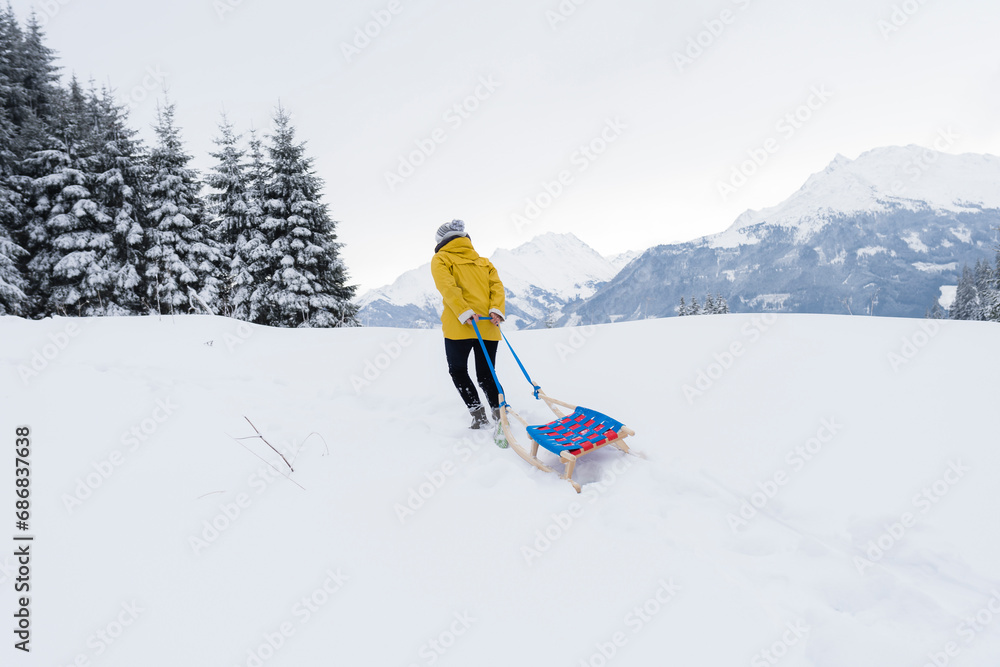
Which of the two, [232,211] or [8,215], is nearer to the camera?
[8,215]

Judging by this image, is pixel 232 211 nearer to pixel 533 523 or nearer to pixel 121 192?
pixel 121 192

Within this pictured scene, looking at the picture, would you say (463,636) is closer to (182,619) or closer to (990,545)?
(182,619)

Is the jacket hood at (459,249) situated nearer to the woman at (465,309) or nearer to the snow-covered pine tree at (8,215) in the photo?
the woman at (465,309)

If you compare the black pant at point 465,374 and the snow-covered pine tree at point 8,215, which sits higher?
the snow-covered pine tree at point 8,215

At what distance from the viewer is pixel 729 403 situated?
4047 mm

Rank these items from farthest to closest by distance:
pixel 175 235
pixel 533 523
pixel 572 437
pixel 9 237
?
pixel 175 235
pixel 9 237
pixel 572 437
pixel 533 523

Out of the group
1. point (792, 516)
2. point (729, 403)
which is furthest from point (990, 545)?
point (729, 403)

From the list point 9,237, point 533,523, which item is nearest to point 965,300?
point 533,523

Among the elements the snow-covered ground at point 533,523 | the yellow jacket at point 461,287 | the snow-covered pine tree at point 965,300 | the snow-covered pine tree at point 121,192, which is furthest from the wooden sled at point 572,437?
the snow-covered pine tree at point 965,300

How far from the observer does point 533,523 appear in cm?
255

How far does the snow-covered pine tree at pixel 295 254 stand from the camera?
1656cm

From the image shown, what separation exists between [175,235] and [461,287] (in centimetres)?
1862

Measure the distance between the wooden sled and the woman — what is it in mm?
534

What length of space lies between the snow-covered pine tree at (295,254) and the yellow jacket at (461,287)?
13951mm
